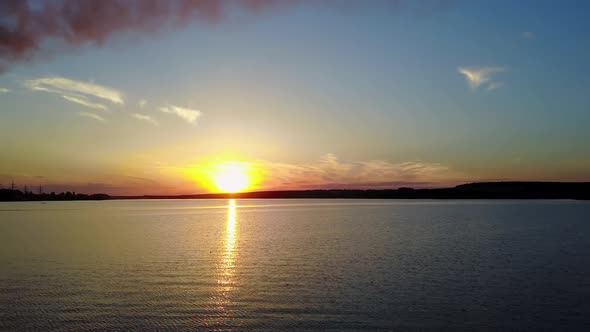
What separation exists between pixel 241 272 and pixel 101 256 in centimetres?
1605

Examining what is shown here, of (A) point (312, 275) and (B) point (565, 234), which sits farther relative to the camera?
(B) point (565, 234)

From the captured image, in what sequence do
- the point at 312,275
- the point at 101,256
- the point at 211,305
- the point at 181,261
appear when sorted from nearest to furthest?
the point at 211,305 → the point at 312,275 → the point at 181,261 → the point at 101,256

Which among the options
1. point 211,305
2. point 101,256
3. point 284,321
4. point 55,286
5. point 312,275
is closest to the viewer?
point 284,321

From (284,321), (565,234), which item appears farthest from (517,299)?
(565,234)

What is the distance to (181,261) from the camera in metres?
37.4

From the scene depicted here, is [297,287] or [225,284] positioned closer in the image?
[297,287]

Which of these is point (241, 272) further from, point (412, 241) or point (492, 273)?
point (412, 241)

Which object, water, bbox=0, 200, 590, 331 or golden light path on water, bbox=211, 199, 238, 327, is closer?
water, bbox=0, 200, 590, 331

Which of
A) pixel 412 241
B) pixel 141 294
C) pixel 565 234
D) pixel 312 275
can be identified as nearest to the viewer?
pixel 141 294

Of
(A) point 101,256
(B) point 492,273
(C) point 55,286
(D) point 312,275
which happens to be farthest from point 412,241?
(C) point 55,286

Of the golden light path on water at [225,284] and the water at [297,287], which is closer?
the water at [297,287]

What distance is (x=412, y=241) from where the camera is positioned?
1973 inches

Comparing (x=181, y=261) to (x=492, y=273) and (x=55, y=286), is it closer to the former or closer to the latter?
(x=55, y=286)

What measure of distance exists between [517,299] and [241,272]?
18.1 metres
